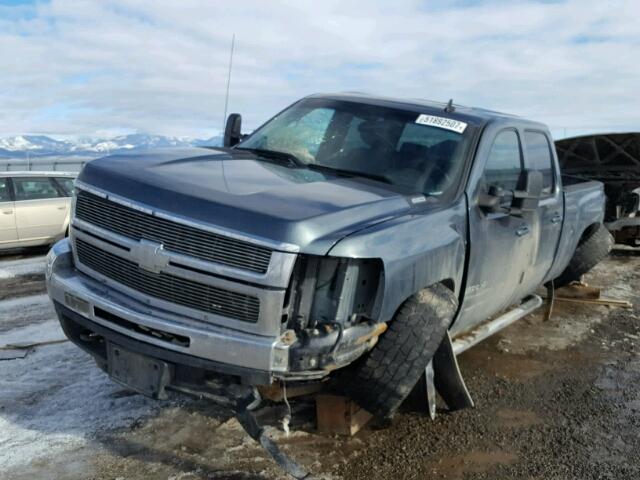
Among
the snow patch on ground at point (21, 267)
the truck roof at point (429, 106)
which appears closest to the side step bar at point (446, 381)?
the truck roof at point (429, 106)

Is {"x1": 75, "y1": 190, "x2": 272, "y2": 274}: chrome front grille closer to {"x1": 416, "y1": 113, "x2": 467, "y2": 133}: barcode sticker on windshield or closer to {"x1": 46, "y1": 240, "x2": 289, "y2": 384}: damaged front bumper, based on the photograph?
{"x1": 46, "y1": 240, "x2": 289, "y2": 384}: damaged front bumper

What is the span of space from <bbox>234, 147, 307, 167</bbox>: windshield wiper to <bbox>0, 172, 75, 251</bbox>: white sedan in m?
7.00

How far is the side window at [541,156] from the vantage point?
505 centimetres

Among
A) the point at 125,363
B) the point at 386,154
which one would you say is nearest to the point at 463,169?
the point at 386,154

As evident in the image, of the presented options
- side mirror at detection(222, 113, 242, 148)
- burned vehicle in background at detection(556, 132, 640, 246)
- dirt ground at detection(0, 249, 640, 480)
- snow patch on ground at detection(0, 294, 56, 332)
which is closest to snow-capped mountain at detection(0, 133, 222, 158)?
snow patch on ground at detection(0, 294, 56, 332)

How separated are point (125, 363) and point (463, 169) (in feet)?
7.87

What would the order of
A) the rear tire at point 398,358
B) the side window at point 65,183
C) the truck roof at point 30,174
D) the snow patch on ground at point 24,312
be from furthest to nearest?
1. the side window at point 65,183
2. the truck roof at point 30,174
3. the snow patch on ground at point 24,312
4. the rear tire at point 398,358

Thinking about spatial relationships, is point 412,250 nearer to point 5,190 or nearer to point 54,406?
point 54,406

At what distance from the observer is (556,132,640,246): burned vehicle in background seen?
32.8ft

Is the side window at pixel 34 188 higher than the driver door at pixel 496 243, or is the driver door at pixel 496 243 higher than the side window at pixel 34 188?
the driver door at pixel 496 243

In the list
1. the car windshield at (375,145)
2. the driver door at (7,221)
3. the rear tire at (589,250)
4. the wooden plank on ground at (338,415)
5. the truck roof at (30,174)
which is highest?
the car windshield at (375,145)

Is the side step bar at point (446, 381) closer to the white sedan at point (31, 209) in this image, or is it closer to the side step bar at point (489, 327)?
the side step bar at point (489, 327)

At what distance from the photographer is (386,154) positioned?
4152mm

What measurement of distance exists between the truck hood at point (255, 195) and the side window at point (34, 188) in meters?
7.85
